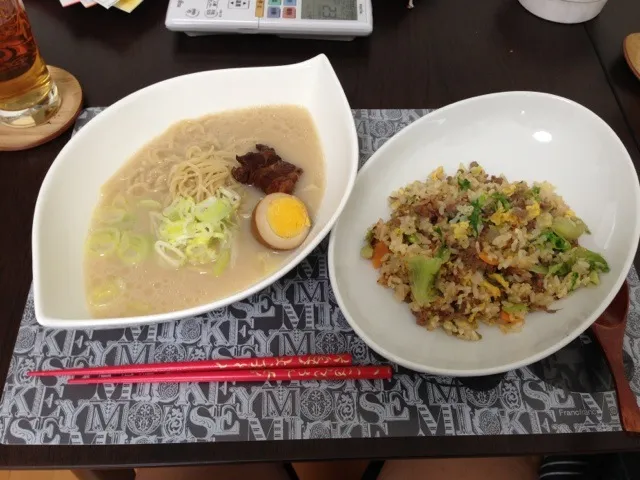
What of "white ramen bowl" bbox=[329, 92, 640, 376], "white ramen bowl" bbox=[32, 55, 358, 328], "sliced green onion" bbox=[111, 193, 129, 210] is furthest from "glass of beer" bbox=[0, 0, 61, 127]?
"white ramen bowl" bbox=[329, 92, 640, 376]

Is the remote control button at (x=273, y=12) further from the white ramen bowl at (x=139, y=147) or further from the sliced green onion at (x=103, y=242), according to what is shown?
the sliced green onion at (x=103, y=242)

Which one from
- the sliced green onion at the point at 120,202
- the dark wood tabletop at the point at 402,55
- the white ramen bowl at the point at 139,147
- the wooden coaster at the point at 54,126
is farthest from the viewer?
the dark wood tabletop at the point at 402,55

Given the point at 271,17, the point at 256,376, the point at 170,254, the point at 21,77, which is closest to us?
the point at 256,376

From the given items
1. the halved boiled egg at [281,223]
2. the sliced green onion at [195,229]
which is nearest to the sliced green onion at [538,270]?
the halved boiled egg at [281,223]

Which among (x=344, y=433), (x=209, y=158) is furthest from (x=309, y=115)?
(x=344, y=433)

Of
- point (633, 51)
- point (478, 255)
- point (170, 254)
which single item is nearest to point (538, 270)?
point (478, 255)

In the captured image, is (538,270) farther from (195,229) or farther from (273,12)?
(273,12)

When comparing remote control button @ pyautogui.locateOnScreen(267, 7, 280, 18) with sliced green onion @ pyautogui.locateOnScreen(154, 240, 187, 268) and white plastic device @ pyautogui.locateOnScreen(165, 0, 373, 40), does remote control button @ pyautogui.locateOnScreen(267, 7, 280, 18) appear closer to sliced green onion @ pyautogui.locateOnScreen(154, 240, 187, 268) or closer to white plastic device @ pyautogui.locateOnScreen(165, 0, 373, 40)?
white plastic device @ pyautogui.locateOnScreen(165, 0, 373, 40)
